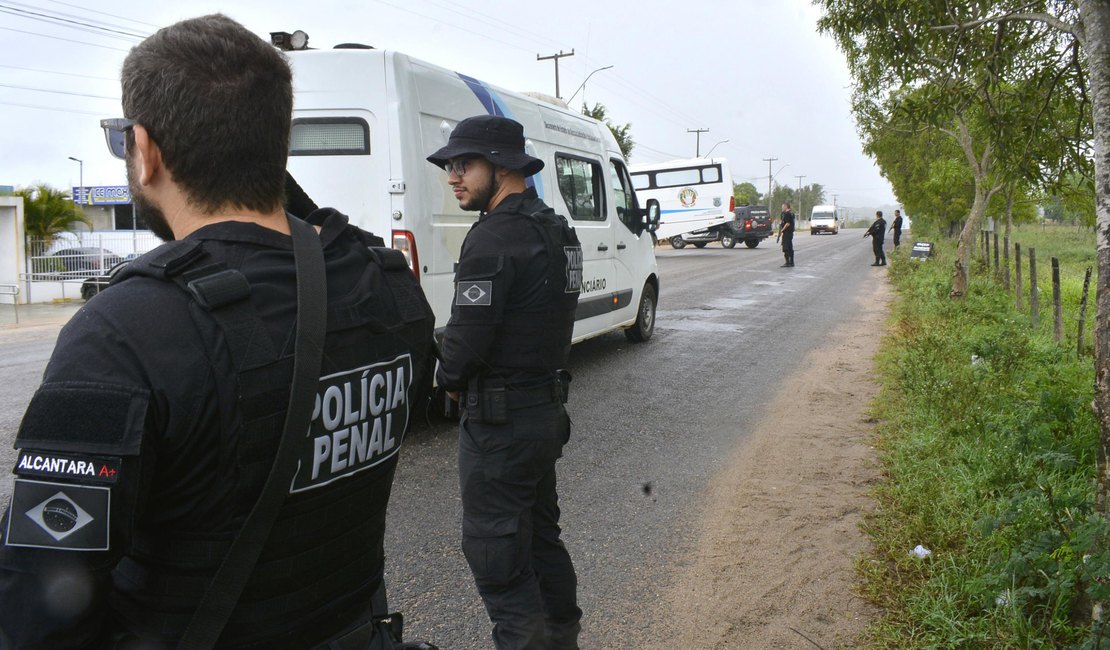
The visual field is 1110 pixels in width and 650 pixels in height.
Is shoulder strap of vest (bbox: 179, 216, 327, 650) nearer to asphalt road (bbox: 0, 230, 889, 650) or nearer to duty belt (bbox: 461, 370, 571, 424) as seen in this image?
duty belt (bbox: 461, 370, 571, 424)

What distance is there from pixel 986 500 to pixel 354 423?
368 centimetres

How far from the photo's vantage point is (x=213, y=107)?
121 cm

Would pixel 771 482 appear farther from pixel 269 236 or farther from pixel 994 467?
pixel 269 236

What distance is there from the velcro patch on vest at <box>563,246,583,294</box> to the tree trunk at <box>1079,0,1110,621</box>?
2.06 m

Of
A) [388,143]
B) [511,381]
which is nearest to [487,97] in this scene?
[388,143]

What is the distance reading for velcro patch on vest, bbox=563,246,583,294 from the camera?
9.05 ft

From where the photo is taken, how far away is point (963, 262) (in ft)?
39.7

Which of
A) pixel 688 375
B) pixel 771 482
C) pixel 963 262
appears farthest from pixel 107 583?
pixel 963 262

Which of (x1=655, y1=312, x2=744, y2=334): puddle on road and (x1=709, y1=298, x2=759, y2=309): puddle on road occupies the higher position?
Answer: (x1=709, y1=298, x2=759, y2=309): puddle on road

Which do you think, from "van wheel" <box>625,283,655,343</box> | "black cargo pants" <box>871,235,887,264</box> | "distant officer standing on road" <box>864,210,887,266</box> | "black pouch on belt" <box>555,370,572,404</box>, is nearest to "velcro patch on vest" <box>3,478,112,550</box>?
"black pouch on belt" <box>555,370,572,404</box>

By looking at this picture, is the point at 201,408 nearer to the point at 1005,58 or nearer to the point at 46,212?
the point at 1005,58

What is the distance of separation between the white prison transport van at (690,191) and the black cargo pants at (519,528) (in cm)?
2719

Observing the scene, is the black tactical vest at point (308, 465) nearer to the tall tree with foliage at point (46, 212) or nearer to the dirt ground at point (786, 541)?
the dirt ground at point (786, 541)

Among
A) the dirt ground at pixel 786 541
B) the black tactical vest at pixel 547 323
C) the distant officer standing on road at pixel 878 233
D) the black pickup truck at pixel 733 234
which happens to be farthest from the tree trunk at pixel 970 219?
the black pickup truck at pixel 733 234
